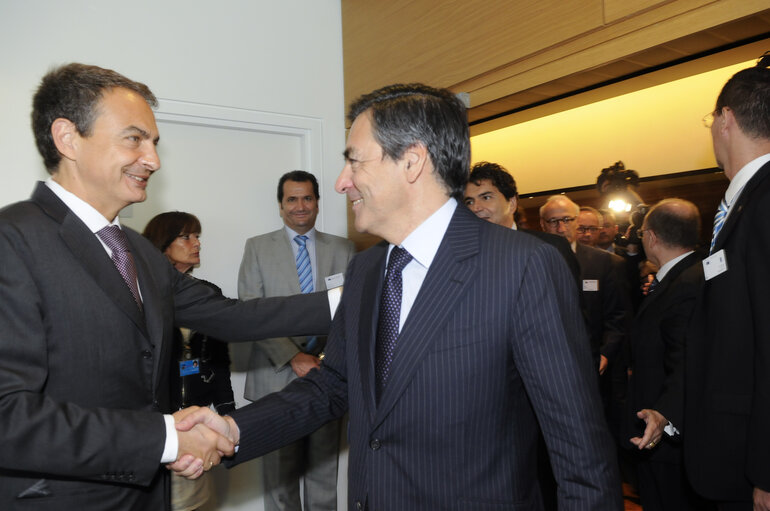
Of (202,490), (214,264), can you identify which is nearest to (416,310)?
(202,490)

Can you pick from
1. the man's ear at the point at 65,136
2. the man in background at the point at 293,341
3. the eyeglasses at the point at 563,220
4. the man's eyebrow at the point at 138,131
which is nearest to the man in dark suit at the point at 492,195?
the eyeglasses at the point at 563,220

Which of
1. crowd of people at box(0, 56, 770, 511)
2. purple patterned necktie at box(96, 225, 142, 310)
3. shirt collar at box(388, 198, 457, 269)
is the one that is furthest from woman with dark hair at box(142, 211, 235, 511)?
shirt collar at box(388, 198, 457, 269)

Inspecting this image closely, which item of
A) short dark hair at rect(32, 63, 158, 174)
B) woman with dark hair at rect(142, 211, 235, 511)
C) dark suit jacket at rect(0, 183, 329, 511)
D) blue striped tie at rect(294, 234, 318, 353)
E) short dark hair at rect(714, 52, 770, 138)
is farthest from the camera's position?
blue striped tie at rect(294, 234, 318, 353)

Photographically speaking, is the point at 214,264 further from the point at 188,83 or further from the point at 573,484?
the point at 573,484

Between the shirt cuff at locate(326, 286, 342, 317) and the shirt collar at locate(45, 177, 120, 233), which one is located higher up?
the shirt collar at locate(45, 177, 120, 233)

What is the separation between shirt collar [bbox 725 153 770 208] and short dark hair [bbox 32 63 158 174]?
1999mm

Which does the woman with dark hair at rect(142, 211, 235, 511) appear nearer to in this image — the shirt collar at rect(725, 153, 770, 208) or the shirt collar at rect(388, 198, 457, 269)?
the shirt collar at rect(388, 198, 457, 269)

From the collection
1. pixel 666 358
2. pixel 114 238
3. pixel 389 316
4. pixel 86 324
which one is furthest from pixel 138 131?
pixel 666 358

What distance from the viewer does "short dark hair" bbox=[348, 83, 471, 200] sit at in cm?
147

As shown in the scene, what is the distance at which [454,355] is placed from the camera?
1.26 meters

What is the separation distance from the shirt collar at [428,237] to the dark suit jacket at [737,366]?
0.89 meters

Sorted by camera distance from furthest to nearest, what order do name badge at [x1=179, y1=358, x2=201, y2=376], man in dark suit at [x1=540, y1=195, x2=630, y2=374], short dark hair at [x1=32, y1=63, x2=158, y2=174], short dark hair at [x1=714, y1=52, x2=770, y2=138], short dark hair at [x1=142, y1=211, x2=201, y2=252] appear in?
man in dark suit at [x1=540, y1=195, x2=630, y2=374] → short dark hair at [x1=142, y1=211, x2=201, y2=252] → name badge at [x1=179, y1=358, x2=201, y2=376] → short dark hair at [x1=714, y1=52, x2=770, y2=138] → short dark hair at [x1=32, y1=63, x2=158, y2=174]

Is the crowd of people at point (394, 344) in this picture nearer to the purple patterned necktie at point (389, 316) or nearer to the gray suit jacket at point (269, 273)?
the purple patterned necktie at point (389, 316)

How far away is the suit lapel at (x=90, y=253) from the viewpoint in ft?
4.91
